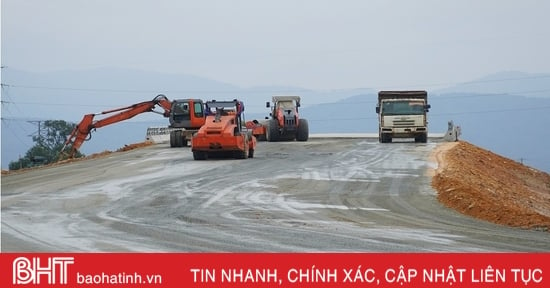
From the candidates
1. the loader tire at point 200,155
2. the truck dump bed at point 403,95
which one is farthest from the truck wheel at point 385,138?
the loader tire at point 200,155

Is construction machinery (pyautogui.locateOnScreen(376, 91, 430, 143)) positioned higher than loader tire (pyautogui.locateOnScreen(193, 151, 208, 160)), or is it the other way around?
construction machinery (pyautogui.locateOnScreen(376, 91, 430, 143))

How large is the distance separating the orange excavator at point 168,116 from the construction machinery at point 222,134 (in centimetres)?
1068

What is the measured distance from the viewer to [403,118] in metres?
46.1

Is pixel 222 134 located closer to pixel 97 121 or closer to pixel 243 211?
pixel 243 211

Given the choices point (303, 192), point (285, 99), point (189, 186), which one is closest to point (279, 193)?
point (303, 192)

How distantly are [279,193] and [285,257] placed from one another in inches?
396

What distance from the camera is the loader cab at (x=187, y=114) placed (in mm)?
44625

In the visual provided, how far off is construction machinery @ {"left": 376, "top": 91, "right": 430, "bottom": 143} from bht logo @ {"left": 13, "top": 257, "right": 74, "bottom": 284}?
119ft

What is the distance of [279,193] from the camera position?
21.6 m

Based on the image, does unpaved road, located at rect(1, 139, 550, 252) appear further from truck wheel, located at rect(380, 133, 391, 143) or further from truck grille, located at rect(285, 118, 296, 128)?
truck grille, located at rect(285, 118, 296, 128)

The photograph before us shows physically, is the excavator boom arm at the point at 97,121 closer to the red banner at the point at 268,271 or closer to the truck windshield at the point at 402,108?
the truck windshield at the point at 402,108

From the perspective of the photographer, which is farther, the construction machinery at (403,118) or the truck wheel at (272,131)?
the truck wheel at (272,131)

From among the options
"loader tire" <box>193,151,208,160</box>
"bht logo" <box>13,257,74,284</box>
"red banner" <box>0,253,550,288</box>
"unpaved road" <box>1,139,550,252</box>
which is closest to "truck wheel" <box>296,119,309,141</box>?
"loader tire" <box>193,151,208,160</box>

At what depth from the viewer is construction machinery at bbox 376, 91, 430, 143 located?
46.0 m
